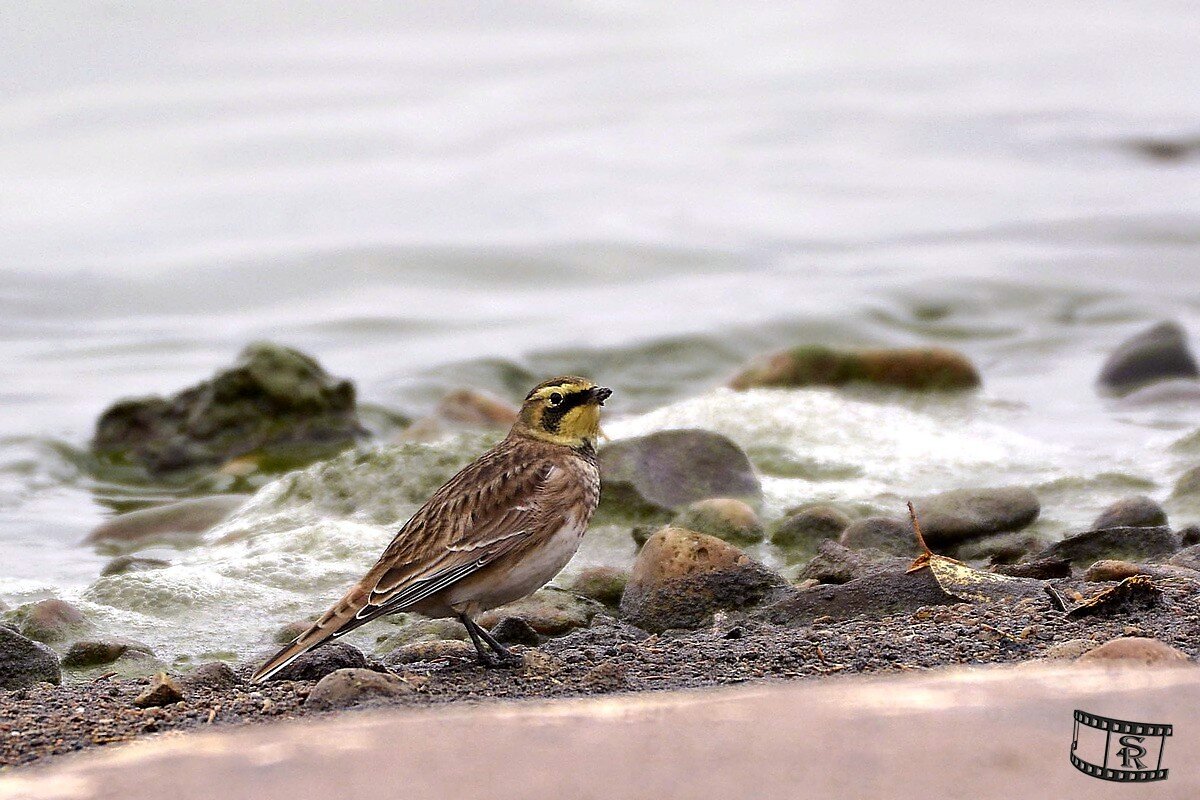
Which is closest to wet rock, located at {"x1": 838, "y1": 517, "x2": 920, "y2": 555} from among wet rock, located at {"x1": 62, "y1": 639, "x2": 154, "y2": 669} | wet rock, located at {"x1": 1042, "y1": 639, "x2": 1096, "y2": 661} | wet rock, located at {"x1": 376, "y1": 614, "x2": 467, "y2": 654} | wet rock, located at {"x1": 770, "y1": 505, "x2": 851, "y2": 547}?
wet rock, located at {"x1": 770, "y1": 505, "x2": 851, "y2": 547}

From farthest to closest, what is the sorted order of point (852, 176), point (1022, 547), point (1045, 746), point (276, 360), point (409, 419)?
point (852, 176), point (409, 419), point (276, 360), point (1022, 547), point (1045, 746)

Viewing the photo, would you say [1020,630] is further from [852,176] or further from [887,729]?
[852,176]

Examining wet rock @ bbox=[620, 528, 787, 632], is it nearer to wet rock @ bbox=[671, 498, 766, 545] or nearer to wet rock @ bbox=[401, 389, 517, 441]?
wet rock @ bbox=[671, 498, 766, 545]

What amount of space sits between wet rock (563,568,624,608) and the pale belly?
1326mm

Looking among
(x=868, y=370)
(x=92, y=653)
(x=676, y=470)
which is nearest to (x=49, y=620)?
(x=92, y=653)

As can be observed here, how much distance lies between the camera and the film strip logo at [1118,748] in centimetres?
401

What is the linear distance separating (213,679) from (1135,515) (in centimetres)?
520

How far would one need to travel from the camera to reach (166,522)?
11.5m

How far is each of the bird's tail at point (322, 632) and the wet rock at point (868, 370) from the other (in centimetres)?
923

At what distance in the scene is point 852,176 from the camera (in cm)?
2600

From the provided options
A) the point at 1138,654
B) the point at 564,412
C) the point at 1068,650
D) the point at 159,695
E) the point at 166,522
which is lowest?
the point at 166,522

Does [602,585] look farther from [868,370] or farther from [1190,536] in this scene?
[868,370]

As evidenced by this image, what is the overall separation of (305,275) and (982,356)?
8.96 meters

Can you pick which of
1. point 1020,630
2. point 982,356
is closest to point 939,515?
point 1020,630
